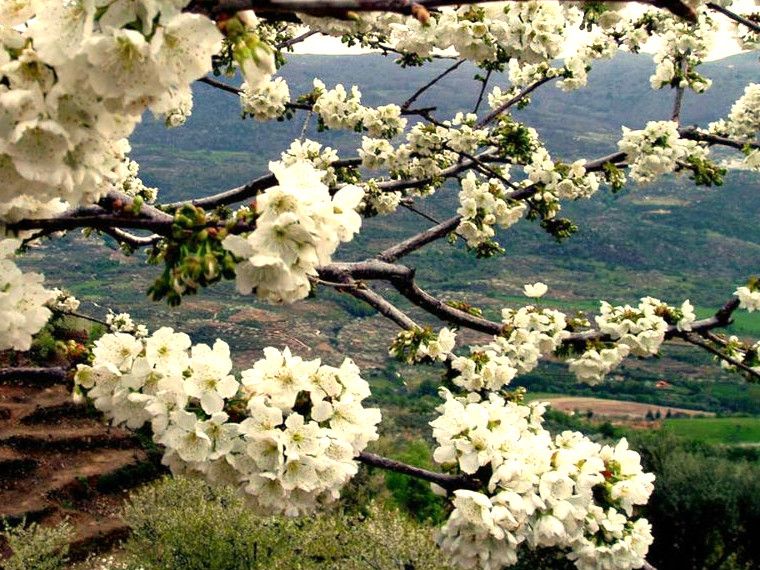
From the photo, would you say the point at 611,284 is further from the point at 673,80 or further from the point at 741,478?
the point at 673,80

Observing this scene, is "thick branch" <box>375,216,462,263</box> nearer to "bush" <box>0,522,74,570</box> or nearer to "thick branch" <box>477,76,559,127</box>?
"thick branch" <box>477,76,559,127</box>

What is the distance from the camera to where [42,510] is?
1914 cm

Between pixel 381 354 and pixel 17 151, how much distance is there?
98.0 metres

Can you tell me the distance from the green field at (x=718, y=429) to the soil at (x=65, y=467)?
212 feet

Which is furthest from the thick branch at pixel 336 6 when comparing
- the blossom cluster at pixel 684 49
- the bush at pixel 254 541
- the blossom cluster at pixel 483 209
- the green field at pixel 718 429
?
the green field at pixel 718 429

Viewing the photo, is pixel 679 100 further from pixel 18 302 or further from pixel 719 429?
pixel 719 429

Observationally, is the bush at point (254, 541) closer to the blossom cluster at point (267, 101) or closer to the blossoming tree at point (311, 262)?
the blossom cluster at point (267, 101)

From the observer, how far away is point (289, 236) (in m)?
1.97

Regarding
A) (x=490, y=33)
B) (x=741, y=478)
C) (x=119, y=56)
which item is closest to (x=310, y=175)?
(x=119, y=56)

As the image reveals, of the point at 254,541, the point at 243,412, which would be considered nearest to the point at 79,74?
the point at 243,412

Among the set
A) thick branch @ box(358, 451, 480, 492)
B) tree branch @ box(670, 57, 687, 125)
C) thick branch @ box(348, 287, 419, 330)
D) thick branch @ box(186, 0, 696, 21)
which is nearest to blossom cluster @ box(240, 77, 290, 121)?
thick branch @ box(348, 287, 419, 330)

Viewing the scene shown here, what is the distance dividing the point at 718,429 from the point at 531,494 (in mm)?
86013

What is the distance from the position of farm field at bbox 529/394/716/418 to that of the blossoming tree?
7660cm

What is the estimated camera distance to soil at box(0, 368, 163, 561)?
63.3 feet
